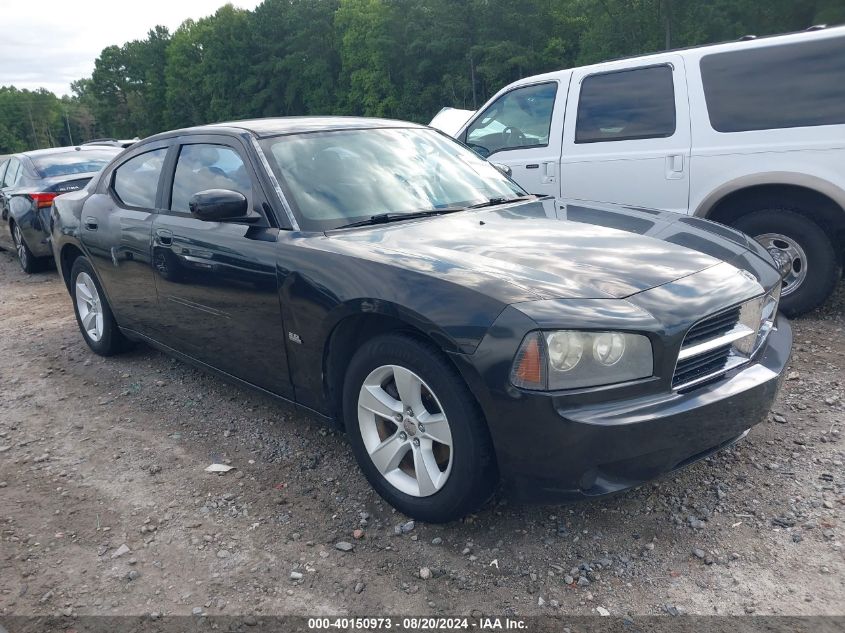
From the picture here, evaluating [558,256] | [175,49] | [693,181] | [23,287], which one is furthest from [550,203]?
[175,49]

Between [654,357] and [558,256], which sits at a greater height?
[558,256]

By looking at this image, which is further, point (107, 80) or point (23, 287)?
point (107, 80)

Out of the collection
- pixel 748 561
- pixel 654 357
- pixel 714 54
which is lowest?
pixel 748 561

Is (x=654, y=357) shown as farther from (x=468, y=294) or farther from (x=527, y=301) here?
(x=468, y=294)

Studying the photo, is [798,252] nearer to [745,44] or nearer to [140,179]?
[745,44]

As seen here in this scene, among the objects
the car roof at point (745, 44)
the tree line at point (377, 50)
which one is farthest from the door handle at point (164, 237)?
the tree line at point (377, 50)

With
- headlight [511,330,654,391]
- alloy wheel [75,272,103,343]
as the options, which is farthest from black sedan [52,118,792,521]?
alloy wheel [75,272,103,343]

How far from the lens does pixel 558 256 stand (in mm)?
2922

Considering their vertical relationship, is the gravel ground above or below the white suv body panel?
below

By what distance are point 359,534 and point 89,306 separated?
11.7 feet

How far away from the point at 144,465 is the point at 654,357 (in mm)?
2657

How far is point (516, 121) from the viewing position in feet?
21.6

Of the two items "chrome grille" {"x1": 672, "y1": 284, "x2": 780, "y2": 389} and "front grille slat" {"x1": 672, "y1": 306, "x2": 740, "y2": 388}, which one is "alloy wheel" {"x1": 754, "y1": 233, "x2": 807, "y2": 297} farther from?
"front grille slat" {"x1": 672, "y1": 306, "x2": 740, "y2": 388}

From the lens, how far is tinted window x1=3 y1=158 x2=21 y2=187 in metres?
9.91
